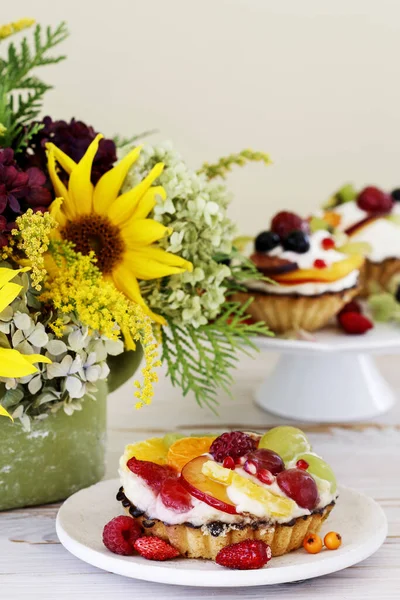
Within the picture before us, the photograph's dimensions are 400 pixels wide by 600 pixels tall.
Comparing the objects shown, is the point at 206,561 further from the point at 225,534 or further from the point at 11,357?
the point at 11,357

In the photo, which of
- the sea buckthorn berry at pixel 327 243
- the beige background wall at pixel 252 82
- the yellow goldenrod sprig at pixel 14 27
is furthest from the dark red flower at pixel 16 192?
the beige background wall at pixel 252 82

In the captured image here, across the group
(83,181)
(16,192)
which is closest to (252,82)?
(83,181)

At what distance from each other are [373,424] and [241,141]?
153 cm

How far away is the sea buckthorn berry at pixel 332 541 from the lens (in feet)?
3.36

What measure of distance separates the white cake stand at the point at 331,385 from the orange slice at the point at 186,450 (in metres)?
0.55

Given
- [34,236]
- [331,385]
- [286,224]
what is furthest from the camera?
[286,224]

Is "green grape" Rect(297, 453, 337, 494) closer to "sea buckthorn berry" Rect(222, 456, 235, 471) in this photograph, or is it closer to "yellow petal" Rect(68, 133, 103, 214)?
"sea buckthorn berry" Rect(222, 456, 235, 471)

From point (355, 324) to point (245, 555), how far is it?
92 cm

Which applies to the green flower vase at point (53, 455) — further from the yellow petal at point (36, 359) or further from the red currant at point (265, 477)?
the red currant at point (265, 477)

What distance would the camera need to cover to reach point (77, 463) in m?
1.25

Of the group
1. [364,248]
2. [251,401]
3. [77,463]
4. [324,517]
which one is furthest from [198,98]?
[324,517]

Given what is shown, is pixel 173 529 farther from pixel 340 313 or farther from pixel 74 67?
pixel 74 67

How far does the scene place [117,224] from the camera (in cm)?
123

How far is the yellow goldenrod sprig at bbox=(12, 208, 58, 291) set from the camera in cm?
105
